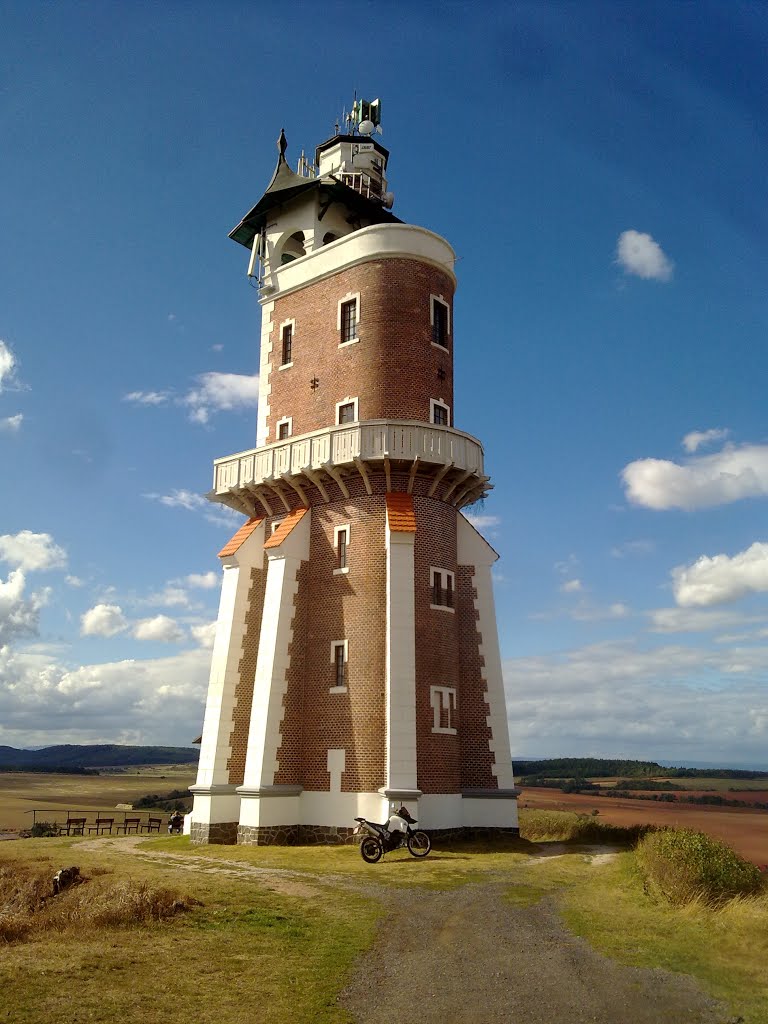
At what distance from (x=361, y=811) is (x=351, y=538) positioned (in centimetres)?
929

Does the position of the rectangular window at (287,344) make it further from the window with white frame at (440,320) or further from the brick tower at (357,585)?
the window with white frame at (440,320)

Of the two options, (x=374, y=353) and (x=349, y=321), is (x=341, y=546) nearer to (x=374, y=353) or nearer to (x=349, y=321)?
(x=374, y=353)

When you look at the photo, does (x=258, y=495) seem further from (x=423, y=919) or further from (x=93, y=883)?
(x=423, y=919)

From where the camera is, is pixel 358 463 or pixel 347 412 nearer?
pixel 358 463

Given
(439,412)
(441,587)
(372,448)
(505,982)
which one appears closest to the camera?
(505,982)

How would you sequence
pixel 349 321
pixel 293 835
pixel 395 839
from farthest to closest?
pixel 349 321
pixel 293 835
pixel 395 839

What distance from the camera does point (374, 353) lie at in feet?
105

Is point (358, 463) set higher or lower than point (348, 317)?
lower

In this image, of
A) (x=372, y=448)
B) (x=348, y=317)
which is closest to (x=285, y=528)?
(x=372, y=448)

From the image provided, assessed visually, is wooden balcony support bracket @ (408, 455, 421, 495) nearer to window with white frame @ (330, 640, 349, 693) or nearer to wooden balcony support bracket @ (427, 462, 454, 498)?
wooden balcony support bracket @ (427, 462, 454, 498)

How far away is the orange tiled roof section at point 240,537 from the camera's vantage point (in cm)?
3216

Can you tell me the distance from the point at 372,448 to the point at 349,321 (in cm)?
638

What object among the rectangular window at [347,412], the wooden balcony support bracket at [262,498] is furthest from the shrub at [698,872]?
the wooden balcony support bracket at [262,498]

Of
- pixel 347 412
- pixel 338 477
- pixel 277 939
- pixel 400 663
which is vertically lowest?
pixel 277 939
